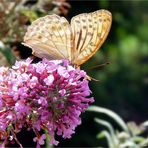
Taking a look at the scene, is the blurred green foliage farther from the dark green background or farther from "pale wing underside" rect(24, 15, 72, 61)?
"pale wing underside" rect(24, 15, 72, 61)

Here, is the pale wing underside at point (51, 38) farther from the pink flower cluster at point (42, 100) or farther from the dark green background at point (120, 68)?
the dark green background at point (120, 68)

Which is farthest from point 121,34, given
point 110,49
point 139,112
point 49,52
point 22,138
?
point 49,52

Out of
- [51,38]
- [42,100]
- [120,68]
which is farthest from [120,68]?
[42,100]

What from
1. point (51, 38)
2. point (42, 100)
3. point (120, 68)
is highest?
point (51, 38)

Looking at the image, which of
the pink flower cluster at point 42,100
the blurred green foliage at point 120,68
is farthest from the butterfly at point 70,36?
the blurred green foliage at point 120,68

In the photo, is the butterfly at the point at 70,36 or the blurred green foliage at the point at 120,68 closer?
the butterfly at the point at 70,36

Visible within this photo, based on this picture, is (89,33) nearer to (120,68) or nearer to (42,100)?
(42,100)

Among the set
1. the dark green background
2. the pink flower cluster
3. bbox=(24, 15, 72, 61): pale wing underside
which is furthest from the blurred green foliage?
the pink flower cluster
